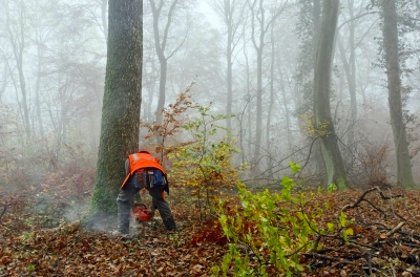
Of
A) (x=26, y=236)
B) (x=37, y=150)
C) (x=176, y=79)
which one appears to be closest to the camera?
(x=26, y=236)

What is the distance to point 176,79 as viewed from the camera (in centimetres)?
3819

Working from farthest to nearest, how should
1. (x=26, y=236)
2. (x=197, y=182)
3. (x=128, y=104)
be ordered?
1. (x=128, y=104)
2. (x=197, y=182)
3. (x=26, y=236)

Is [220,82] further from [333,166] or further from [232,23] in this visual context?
[333,166]

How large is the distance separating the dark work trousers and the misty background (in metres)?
6.20

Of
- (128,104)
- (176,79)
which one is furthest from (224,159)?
(176,79)

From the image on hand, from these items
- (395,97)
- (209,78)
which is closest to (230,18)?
(209,78)

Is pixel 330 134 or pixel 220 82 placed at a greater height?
pixel 220 82

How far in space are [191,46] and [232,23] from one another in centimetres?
860

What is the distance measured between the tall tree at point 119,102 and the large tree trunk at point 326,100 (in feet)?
20.6

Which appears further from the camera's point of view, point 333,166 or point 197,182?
point 333,166

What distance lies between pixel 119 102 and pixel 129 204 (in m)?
1.99

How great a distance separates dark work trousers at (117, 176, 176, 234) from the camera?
267 inches

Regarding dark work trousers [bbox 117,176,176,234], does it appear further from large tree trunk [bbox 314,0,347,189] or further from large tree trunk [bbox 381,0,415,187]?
large tree trunk [bbox 381,0,415,187]

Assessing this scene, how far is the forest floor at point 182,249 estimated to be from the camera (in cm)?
399
